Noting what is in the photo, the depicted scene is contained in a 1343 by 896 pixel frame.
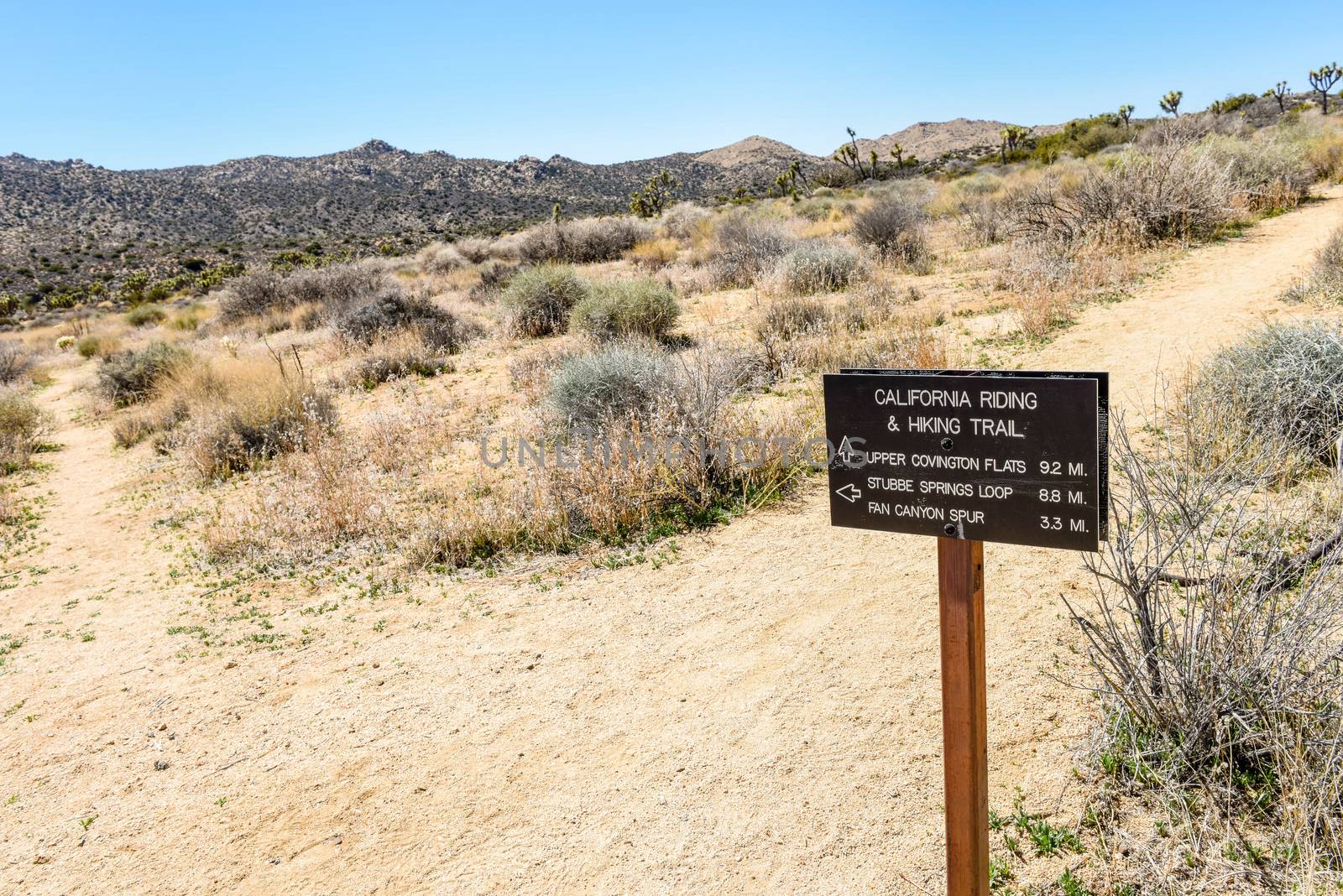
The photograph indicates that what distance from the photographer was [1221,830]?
2.49 meters

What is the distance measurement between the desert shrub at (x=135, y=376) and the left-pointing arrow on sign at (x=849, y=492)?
1395 cm

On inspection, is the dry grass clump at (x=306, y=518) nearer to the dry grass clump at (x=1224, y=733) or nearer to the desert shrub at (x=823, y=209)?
the dry grass clump at (x=1224, y=733)

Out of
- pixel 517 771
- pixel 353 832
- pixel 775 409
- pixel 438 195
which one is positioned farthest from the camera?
pixel 438 195

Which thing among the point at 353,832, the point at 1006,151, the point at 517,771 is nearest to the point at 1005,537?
the point at 517,771

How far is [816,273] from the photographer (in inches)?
512

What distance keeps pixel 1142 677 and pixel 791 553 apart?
252 centimetres

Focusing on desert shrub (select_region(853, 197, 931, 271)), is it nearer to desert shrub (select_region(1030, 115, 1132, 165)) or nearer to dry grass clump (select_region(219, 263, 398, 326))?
dry grass clump (select_region(219, 263, 398, 326))

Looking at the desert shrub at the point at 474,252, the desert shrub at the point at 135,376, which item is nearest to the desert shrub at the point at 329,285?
the desert shrub at the point at 135,376

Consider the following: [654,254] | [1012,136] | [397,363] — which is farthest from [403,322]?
[1012,136]

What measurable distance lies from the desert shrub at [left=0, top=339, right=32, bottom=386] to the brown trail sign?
2097 cm

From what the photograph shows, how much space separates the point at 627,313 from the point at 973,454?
9.58 metres

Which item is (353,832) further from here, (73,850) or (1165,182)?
(1165,182)

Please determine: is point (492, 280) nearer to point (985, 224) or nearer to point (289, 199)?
point (985, 224)

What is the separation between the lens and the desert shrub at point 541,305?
13.7 metres
